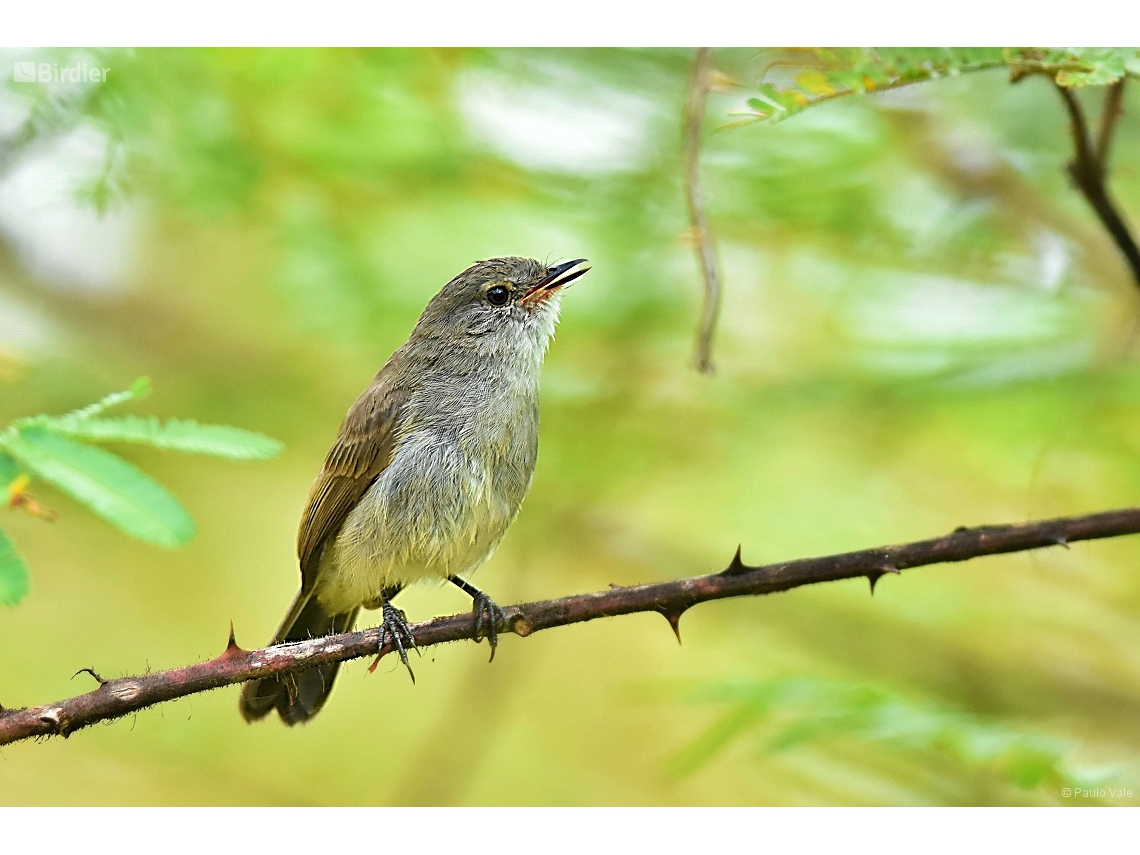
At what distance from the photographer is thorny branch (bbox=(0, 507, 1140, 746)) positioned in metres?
2.00

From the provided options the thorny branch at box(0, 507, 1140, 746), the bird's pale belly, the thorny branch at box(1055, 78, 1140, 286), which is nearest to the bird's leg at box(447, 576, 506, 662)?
the bird's pale belly

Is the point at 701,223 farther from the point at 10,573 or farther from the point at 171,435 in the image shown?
the point at 10,573

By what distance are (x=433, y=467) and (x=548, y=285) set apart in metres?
0.78

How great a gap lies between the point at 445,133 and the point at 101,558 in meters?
2.26

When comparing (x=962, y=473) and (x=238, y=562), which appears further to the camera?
(x=238, y=562)

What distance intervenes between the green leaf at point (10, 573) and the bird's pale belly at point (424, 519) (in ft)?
4.85

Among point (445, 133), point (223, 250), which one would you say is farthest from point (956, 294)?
point (223, 250)

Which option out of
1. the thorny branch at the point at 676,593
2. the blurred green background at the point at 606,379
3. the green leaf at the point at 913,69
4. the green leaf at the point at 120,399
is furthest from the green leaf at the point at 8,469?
the blurred green background at the point at 606,379

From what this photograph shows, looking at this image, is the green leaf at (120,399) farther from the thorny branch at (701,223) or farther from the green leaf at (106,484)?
the thorny branch at (701,223)

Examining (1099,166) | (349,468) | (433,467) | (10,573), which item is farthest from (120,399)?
(1099,166)

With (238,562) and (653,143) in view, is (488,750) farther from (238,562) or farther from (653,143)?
(653,143)

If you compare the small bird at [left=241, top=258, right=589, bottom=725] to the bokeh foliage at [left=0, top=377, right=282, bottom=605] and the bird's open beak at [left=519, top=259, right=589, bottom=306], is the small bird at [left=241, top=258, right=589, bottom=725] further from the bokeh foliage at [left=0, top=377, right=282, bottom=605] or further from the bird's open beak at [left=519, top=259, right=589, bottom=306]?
the bokeh foliage at [left=0, top=377, right=282, bottom=605]

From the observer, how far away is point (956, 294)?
4031 mm

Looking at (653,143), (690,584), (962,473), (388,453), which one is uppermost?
(653,143)
